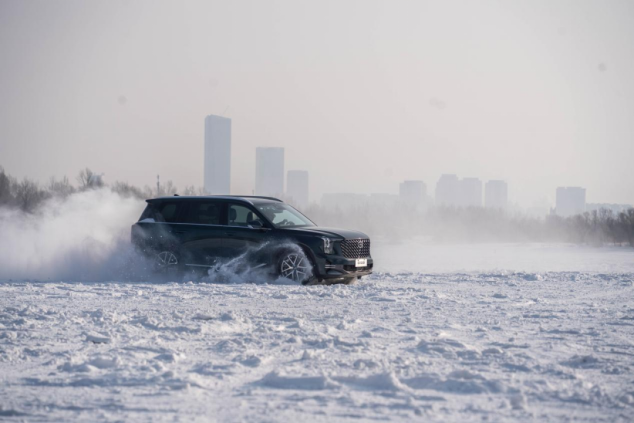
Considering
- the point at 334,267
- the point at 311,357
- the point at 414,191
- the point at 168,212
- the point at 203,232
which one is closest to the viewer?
the point at 311,357

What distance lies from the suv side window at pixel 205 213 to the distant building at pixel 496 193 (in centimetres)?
16942

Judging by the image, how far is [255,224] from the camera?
13.9 metres

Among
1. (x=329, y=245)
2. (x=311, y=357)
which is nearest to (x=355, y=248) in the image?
(x=329, y=245)

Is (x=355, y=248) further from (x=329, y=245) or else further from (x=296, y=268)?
(x=296, y=268)

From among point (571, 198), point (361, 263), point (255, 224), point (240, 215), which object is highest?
point (571, 198)

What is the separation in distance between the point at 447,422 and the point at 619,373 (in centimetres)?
228

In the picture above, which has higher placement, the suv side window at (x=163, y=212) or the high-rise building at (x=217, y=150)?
the high-rise building at (x=217, y=150)

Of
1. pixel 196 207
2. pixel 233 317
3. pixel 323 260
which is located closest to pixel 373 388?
pixel 233 317

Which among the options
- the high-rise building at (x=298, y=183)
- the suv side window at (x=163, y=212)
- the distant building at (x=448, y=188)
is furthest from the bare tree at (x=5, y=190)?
the distant building at (x=448, y=188)

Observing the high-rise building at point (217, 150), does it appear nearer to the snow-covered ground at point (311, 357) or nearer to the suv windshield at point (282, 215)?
the suv windshield at point (282, 215)

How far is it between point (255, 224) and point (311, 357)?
25.1 ft

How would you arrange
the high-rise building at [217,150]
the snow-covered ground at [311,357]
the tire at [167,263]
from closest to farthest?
the snow-covered ground at [311,357], the tire at [167,263], the high-rise building at [217,150]

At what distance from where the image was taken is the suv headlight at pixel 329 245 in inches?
527

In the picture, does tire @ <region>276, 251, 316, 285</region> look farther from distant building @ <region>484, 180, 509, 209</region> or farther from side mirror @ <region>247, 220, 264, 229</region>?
distant building @ <region>484, 180, 509, 209</region>
